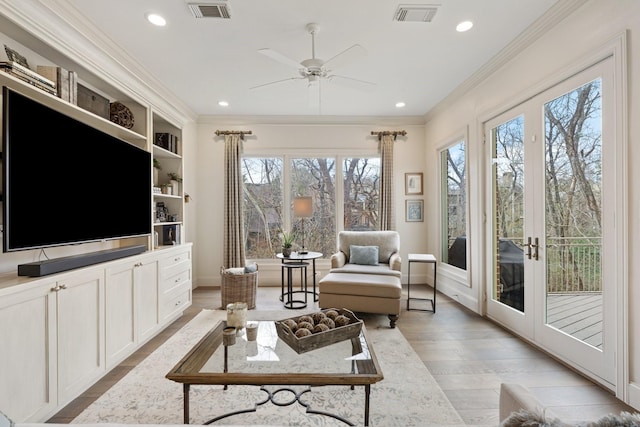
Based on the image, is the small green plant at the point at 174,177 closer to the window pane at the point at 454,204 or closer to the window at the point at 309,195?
the window at the point at 309,195

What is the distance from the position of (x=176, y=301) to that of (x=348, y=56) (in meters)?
3.17

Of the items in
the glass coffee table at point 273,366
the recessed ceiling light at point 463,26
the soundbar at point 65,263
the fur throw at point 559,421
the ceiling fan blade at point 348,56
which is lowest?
the glass coffee table at point 273,366

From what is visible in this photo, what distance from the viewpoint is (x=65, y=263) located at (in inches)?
81.5

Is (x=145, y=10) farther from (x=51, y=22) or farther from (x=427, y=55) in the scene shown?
(x=427, y=55)

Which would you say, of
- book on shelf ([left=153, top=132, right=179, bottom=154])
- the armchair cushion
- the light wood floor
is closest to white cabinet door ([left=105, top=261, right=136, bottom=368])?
the light wood floor

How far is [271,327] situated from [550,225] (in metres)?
2.48

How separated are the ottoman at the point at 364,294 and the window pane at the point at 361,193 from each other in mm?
1807

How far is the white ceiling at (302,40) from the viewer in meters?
2.45

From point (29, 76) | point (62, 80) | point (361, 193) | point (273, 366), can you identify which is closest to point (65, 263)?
point (29, 76)

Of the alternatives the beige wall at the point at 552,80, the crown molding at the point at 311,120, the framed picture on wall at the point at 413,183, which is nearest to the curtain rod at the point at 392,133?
the crown molding at the point at 311,120

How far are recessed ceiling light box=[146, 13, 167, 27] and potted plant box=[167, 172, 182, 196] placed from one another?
1974mm

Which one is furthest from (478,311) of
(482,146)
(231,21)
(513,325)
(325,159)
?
(231,21)

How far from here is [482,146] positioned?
12.1ft

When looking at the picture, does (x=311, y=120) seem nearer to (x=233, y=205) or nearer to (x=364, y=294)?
(x=233, y=205)
